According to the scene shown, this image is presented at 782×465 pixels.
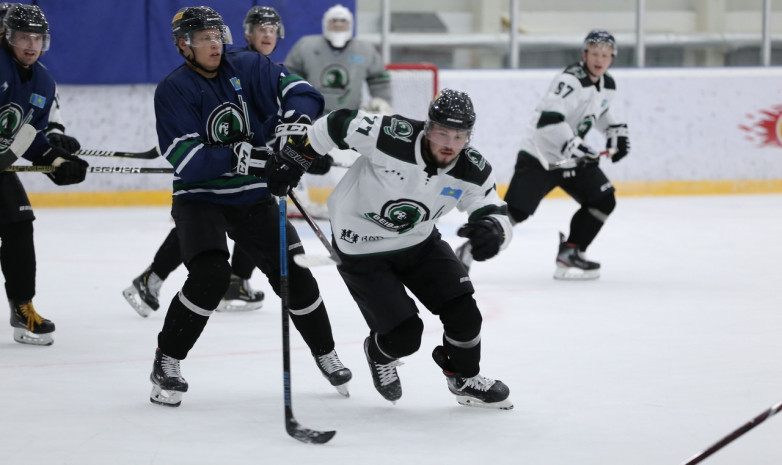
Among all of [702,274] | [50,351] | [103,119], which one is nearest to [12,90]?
[50,351]

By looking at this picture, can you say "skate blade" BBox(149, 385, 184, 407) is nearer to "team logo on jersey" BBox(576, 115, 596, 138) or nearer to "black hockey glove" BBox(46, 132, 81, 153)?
"black hockey glove" BBox(46, 132, 81, 153)

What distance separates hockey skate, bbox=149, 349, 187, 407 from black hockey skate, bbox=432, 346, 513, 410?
691 mm

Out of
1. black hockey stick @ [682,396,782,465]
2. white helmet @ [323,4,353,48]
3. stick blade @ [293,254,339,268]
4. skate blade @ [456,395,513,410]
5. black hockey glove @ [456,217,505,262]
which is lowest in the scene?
skate blade @ [456,395,513,410]

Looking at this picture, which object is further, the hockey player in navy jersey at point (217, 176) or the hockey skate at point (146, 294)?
the hockey skate at point (146, 294)

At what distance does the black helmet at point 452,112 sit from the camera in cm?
273

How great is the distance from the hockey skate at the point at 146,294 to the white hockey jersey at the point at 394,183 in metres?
1.49

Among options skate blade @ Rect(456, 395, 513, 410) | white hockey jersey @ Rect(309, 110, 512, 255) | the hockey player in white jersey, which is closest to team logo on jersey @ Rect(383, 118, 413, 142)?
white hockey jersey @ Rect(309, 110, 512, 255)

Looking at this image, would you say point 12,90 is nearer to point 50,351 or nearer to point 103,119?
point 50,351

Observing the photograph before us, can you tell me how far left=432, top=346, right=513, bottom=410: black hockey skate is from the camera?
2.92 meters

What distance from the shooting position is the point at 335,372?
303cm

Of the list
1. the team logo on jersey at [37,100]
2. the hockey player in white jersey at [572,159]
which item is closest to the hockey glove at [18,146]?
the team logo on jersey at [37,100]

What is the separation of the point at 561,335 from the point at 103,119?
4610 mm

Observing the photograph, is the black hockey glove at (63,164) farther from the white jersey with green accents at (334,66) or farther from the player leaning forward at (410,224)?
the white jersey with green accents at (334,66)

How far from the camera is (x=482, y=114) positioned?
7.99 metres
